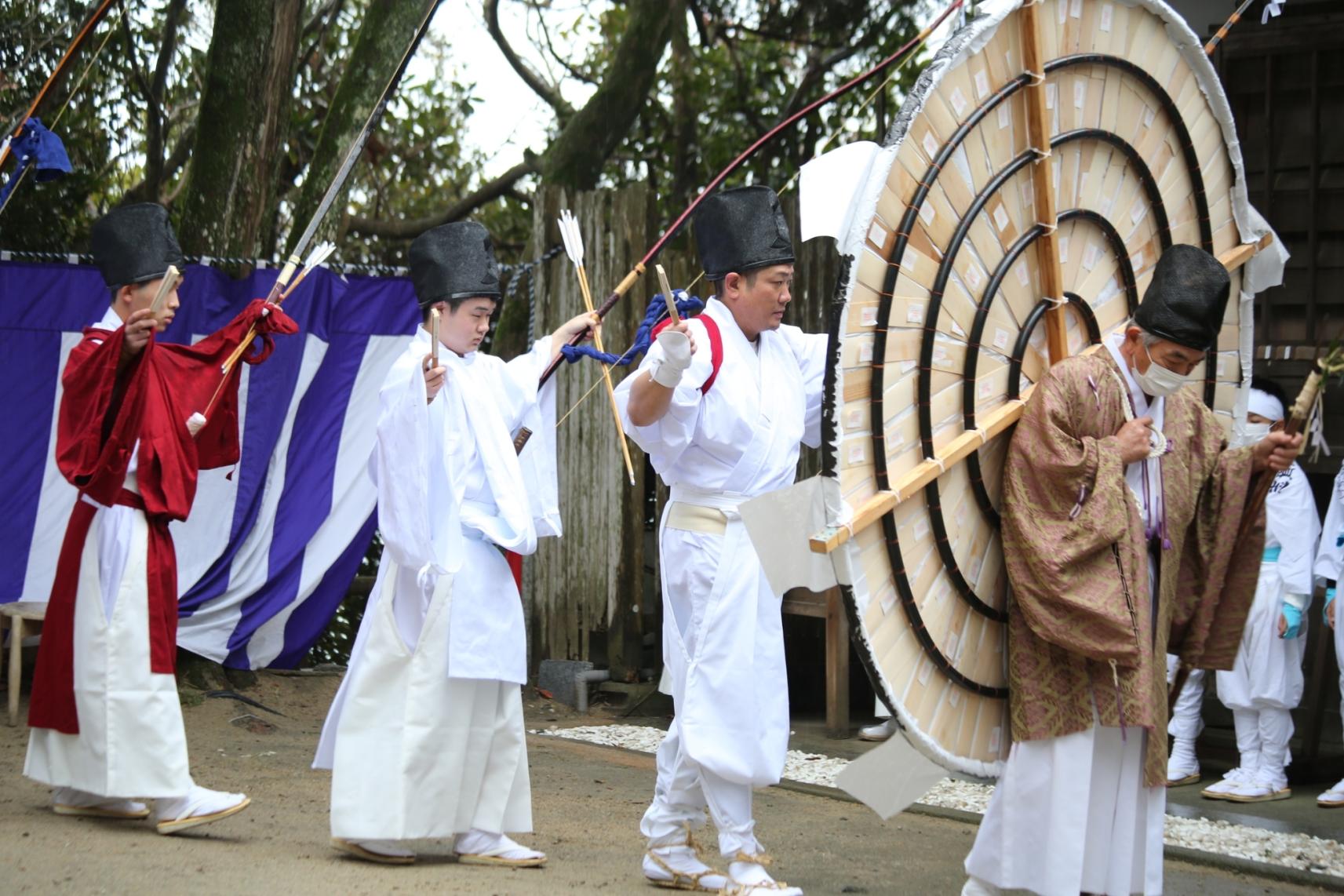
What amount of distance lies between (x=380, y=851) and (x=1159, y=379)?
272 centimetres

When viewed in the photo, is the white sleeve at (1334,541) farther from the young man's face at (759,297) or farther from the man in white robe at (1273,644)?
the young man's face at (759,297)

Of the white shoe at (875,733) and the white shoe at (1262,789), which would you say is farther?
the white shoe at (875,733)

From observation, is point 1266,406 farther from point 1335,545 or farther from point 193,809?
point 193,809

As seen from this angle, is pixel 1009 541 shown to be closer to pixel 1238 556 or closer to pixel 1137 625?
pixel 1137 625

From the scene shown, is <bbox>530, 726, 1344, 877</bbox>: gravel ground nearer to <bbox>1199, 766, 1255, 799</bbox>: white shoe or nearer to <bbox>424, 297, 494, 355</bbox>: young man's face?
<bbox>1199, 766, 1255, 799</bbox>: white shoe

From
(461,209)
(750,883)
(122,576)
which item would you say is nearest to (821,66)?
A: (461,209)

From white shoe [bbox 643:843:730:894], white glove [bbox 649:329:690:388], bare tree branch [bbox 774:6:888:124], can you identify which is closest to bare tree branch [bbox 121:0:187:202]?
bare tree branch [bbox 774:6:888:124]

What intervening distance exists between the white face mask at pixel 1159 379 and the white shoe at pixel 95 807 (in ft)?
11.9

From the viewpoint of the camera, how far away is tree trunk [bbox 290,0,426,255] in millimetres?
8805

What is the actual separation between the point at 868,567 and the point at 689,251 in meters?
4.68

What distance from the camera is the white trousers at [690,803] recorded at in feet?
13.9

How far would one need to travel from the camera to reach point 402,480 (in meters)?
4.55

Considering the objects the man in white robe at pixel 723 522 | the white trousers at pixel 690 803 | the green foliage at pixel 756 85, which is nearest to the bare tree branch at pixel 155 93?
the green foliage at pixel 756 85

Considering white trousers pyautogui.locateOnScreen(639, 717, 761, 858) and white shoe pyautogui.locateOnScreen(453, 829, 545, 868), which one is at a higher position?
white trousers pyautogui.locateOnScreen(639, 717, 761, 858)
